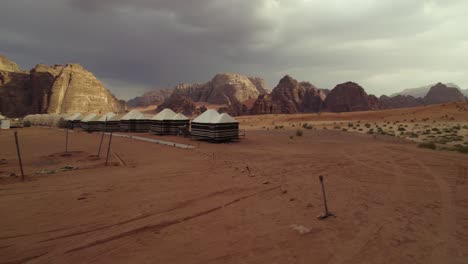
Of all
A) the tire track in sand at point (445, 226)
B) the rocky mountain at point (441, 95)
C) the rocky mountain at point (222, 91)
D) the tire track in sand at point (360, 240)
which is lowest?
the tire track in sand at point (445, 226)

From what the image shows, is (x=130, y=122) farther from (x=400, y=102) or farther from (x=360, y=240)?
(x=400, y=102)

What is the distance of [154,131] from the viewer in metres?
26.9

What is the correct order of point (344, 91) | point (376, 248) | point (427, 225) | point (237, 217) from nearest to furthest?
1. point (376, 248)
2. point (427, 225)
3. point (237, 217)
4. point (344, 91)

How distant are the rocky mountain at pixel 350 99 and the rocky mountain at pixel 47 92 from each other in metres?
81.6

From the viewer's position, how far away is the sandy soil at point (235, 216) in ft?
11.8

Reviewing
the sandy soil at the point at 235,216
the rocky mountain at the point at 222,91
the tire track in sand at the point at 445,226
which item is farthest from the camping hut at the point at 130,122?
the rocky mountain at the point at 222,91

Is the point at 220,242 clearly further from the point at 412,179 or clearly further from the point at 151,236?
the point at 412,179

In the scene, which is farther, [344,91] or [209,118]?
[344,91]

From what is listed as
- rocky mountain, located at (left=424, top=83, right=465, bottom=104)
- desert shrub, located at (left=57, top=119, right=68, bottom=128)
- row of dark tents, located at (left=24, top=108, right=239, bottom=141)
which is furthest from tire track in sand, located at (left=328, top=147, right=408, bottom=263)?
rocky mountain, located at (left=424, top=83, right=465, bottom=104)

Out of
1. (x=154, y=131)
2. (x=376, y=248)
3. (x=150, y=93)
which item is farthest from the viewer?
(x=150, y=93)

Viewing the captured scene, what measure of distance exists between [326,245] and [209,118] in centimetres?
1627

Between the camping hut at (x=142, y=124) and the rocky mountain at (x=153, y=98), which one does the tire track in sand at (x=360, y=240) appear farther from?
the rocky mountain at (x=153, y=98)

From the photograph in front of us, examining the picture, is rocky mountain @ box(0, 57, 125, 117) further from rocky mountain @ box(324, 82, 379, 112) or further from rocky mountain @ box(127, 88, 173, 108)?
rocky mountain @ box(324, 82, 379, 112)

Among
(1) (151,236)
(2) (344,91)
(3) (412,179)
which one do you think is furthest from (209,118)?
(2) (344,91)
